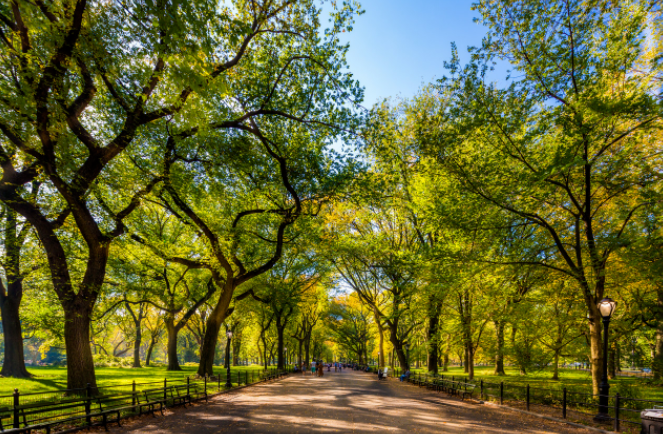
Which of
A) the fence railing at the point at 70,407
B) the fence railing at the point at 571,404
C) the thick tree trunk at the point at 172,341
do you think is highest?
the fence railing at the point at 70,407

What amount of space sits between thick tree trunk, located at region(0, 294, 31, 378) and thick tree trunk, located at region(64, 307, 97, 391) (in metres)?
13.8

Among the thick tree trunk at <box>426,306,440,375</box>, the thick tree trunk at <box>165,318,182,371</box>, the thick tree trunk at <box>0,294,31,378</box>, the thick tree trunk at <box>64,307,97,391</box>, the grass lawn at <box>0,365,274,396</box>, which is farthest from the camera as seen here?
the thick tree trunk at <box>165,318,182,371</box>

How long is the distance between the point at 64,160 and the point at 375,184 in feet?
36.8

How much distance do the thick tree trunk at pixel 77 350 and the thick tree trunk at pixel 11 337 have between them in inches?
545

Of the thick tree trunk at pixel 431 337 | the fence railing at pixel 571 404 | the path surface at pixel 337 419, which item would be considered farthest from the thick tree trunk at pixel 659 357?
the thick tree trunk at pixel 431 337

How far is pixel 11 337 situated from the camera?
20.7m

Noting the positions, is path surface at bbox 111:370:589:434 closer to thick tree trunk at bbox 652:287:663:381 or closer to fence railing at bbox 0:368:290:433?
fence railing at bbox 0:368:290:433

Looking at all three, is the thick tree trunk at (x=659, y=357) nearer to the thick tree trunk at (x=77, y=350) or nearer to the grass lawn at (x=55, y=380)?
the thick tree trunk at (x=77, y=350)

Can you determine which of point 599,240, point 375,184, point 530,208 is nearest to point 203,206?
point 375,184

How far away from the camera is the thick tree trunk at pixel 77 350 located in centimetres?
1130

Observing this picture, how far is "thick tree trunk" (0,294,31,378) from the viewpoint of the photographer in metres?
20.6

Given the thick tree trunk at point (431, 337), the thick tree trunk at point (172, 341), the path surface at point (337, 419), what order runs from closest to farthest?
the path surface at point (337, 419)
the thick tree trunk at point (431, 337)
the thick tree trunk at point (172, 341)

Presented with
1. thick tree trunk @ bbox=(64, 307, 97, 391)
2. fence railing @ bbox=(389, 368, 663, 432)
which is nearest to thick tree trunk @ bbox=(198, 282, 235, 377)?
thick tree trunk @ bbox=(64, 307, 97, 391)

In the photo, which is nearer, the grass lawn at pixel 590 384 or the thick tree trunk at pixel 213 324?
the grass lawn at pixel 590 384
